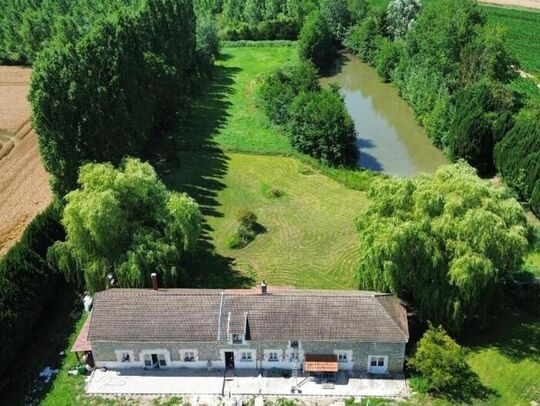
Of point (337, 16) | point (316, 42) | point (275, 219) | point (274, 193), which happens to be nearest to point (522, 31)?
point (337, 16)

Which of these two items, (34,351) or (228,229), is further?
(228,229)

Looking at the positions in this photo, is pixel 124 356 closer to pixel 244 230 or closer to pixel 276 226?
pixel 244 230

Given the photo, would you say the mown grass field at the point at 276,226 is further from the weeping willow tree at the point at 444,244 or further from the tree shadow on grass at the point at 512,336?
the weeping willow tree at the point at 444,244

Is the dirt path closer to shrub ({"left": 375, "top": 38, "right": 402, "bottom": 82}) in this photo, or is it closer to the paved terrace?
shrub ({"left": 375, "top": 38, "right": 402, "bottom": 82})

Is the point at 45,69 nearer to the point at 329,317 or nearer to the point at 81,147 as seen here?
the point at 81,147

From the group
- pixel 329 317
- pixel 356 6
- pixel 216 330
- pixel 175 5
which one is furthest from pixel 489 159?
pixel 356 6

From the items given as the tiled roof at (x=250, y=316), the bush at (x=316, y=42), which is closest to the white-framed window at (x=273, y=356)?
the tiled roof at (x=250, y=316)

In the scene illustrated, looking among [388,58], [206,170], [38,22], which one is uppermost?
[38,22]
